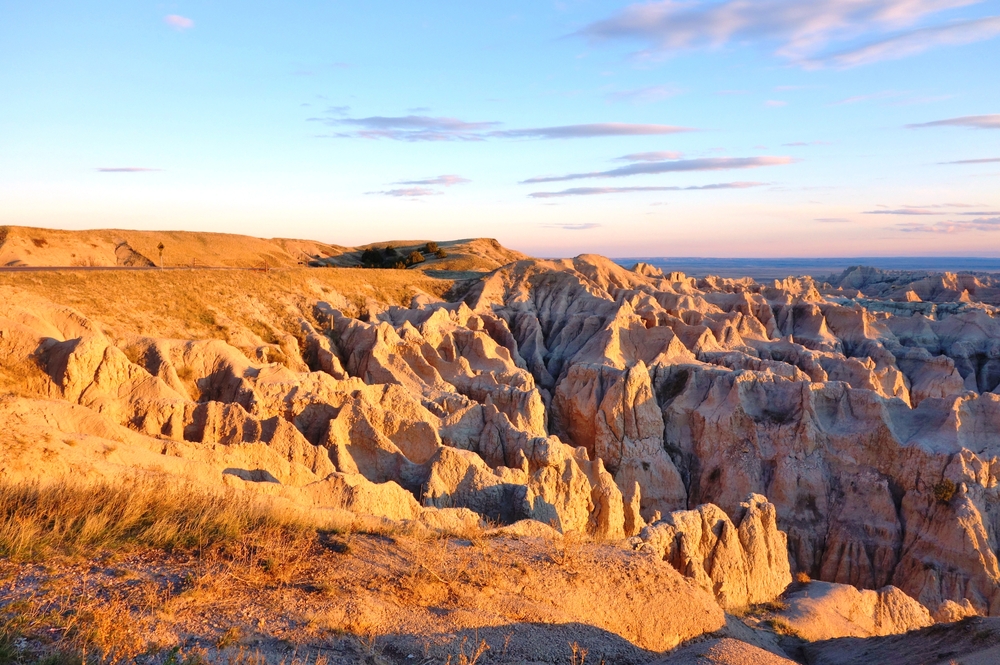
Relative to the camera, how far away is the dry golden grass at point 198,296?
80.8 ft

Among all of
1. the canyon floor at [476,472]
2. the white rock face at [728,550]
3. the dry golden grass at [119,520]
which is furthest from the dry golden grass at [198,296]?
the white rock face at [728,550]

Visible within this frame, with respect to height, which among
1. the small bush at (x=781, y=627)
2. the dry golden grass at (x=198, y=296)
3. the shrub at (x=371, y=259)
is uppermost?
the shrub at (x=371, y=259)

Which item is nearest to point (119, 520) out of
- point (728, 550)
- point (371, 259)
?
point (728, 550)

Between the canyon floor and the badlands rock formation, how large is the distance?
10 centimetres

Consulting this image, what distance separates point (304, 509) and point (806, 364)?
31.2m

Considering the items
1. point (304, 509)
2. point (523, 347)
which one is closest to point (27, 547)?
point (304, 509)

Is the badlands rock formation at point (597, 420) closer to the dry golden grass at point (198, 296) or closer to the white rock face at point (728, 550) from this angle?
the white rock face at point (728, 550)

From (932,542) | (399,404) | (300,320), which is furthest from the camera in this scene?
(300,320)

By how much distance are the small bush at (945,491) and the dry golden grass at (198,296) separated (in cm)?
2614

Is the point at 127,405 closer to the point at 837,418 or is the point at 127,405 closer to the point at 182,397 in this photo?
the point at 182,397

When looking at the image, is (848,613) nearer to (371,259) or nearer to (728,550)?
(728,550)

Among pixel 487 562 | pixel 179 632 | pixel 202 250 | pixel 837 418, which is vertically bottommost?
pixel 837 418

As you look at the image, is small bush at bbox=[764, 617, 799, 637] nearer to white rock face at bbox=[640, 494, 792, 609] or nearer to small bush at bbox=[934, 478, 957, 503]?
white rock face at bbox=[640, 494, 792, 609]

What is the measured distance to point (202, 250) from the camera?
60156 mm
